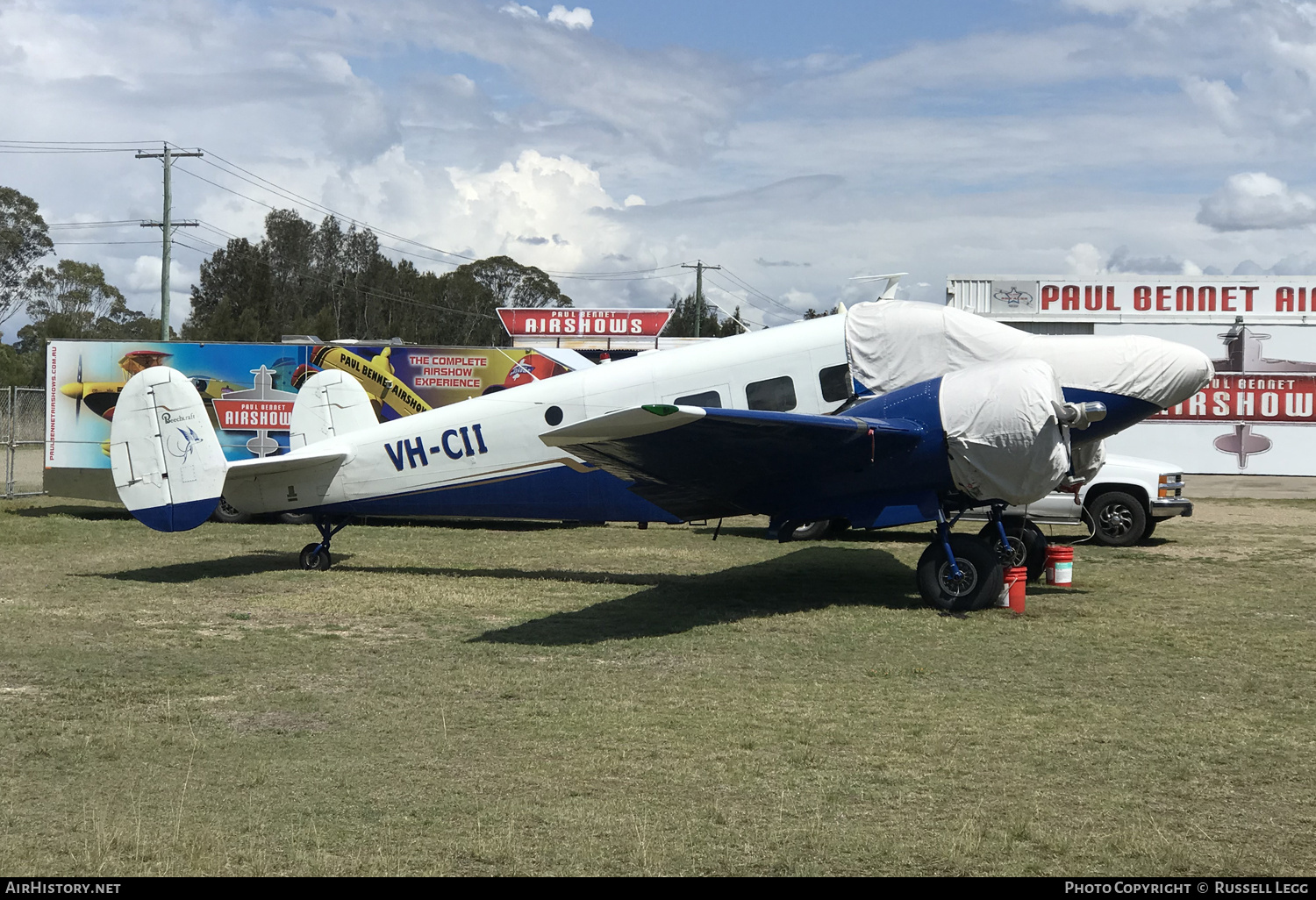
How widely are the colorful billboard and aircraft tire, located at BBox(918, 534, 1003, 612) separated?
413 inches

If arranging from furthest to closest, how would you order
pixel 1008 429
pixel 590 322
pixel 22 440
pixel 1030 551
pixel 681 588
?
pixel 590 322, pixel 22 440, pixel 1030 551, pixel 681 588, pixel 1008 429

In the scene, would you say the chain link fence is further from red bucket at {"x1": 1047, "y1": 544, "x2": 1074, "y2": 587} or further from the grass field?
red bucket at {"x1": 1047, "y1": 544, "x2": 1074, "y2": 587}

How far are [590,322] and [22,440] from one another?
20146 millimetres

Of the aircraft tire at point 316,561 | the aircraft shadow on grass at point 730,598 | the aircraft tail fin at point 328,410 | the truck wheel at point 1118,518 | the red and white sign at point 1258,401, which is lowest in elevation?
the aircraft shadow on grass at point 730,598

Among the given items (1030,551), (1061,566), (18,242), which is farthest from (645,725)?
(18,242)

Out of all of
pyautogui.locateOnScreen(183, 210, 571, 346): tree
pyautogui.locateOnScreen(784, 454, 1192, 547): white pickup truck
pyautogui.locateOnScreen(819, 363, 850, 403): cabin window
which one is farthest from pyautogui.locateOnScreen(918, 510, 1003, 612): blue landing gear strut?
pyautogui.locateOnScreen(183, 210, 571, 346): tree

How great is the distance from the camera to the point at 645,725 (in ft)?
23.6

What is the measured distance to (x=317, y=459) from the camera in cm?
1372

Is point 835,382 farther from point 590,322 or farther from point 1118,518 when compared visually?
point 590,322

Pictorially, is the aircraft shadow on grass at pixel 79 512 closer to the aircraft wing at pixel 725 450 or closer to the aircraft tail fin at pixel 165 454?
the aircraft tail fin at pixel 165 454

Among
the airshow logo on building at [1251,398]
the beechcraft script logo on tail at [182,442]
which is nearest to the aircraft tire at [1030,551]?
the beechcraft script logo on tail at [182,442]

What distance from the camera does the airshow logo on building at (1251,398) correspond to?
95.5ft

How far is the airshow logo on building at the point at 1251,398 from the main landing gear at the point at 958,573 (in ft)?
67.0
